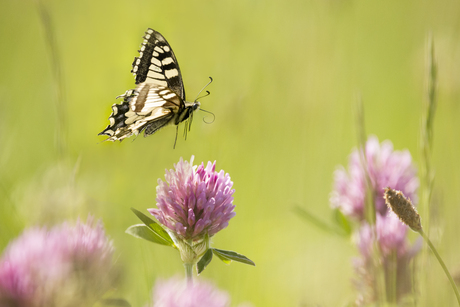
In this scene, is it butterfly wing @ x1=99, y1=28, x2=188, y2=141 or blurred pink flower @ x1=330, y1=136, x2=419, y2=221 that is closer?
blurred pink flower @ x1=330, y1=136, x2=419, y2=221

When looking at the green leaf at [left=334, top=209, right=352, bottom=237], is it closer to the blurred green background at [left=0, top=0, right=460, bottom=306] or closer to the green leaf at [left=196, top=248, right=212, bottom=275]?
the blurred green background at [left=0, top=0, right=460, bottom=306]

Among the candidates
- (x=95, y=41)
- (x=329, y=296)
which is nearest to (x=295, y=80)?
(x=329, y=296)

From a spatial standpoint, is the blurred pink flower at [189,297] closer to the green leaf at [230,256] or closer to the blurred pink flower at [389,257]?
the green leaf at [230,256]

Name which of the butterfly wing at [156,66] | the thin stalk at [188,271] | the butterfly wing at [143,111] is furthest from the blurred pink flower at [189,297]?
the butterfly wing at [156,66]

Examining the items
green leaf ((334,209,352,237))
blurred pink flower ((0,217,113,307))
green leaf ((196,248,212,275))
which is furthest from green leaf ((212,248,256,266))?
green leaf ((334,209,352,237))

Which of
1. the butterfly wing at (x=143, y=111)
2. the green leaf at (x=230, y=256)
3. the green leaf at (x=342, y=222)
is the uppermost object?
the butterfly wing at (x=143, y=111)

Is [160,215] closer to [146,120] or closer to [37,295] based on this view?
[37,295]

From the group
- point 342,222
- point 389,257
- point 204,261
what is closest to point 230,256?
point 204,261
